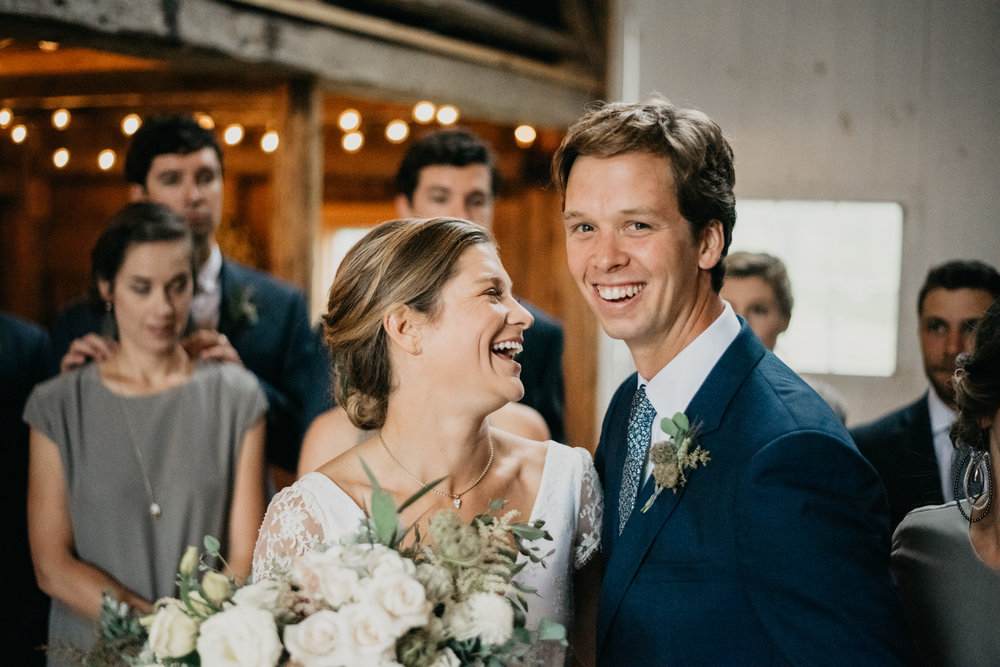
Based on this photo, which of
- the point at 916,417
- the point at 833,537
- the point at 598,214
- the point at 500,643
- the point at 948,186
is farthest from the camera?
the point at 948,186

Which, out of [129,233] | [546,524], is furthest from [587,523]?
[129,233]

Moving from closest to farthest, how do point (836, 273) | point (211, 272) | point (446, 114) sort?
point (211, 272)
point (446, 114)
point (836, 273)

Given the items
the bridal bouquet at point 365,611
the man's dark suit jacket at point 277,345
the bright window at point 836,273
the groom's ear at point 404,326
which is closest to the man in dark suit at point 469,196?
the man's dark suit jacket at point 277,345

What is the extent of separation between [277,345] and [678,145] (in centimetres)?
198

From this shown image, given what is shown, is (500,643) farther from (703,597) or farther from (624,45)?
(624,45)

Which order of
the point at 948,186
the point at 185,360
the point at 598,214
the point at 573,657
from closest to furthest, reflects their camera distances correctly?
the point at 598,214 → the point at 573,657 → the point at 185,360 → the point at 948,186

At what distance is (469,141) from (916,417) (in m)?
1.94

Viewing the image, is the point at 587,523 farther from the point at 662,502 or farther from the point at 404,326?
the point at 404,326

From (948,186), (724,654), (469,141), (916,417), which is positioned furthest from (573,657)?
(948,186)

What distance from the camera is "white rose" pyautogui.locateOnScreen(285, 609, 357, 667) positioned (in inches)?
53.8

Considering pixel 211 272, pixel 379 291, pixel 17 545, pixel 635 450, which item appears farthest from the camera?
pixel 211 272

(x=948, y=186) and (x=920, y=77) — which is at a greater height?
(x=920, y=77)

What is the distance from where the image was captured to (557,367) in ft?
11.5

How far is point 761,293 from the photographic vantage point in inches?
141
